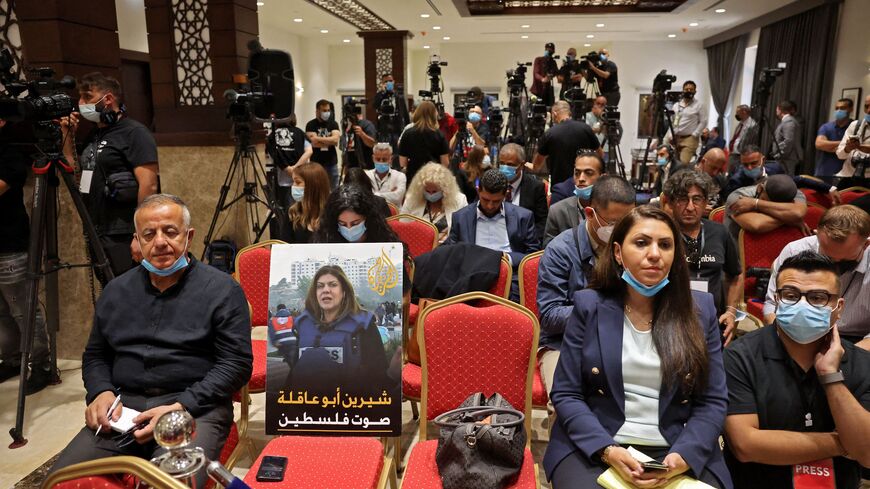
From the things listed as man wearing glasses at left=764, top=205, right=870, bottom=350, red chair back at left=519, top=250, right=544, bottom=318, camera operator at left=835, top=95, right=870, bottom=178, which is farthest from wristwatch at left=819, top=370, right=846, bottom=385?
camera operator at left=835, top=95, right=870, bottom=178

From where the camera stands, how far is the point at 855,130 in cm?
569

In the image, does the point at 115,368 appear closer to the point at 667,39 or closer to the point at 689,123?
the point at 689,123

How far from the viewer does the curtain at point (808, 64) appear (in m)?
8.64

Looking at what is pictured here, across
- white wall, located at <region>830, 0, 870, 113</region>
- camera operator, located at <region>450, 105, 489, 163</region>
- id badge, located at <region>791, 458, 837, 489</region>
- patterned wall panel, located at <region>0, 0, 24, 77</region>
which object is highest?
white wall, located at <region>830, 0, 870, 113</region>

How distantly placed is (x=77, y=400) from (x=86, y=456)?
5.70 feet

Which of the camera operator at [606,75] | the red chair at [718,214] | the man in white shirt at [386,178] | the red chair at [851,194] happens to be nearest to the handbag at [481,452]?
the red chair at [718,214]

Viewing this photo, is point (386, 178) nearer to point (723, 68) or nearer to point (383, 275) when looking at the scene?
point (383, 275)

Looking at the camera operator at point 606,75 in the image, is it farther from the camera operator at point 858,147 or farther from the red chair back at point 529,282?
the red chair back at point 529,282

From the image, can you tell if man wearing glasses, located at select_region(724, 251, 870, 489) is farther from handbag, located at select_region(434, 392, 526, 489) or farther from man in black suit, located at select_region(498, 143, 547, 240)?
man in black suit, located at select_region(498, 143, 547, 240)

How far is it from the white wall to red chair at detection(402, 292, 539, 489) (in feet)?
26.4

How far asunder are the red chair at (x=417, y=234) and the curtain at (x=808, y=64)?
6946 millimetres

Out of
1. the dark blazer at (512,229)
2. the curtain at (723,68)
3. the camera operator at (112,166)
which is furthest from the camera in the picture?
the curtain at (723,68)

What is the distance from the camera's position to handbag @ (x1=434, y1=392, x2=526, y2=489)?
175 centimetres

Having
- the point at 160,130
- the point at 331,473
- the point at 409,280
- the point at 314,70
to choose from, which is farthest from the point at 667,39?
the point at 331,473
